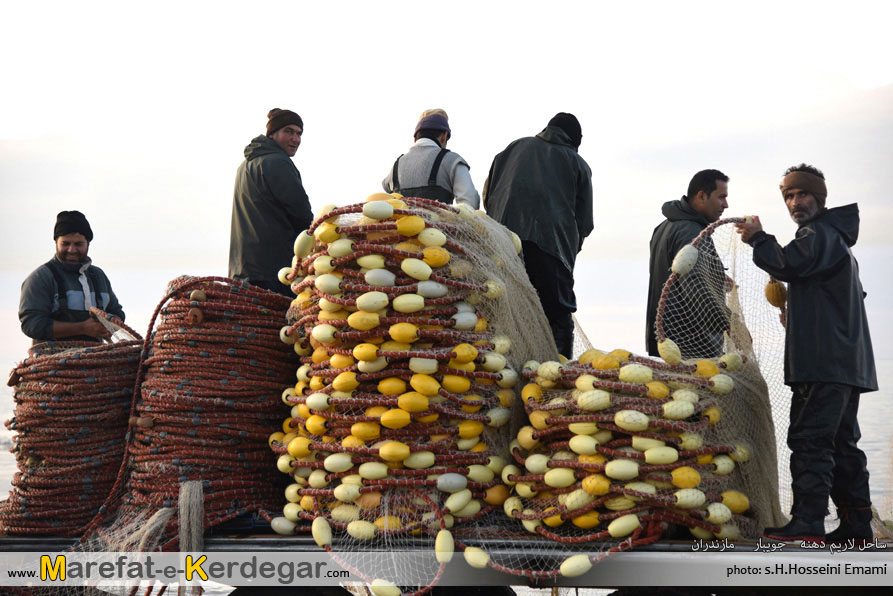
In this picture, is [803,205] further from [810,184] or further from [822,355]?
[822,355]

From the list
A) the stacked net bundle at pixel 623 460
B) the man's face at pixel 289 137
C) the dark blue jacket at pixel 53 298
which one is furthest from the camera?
the man's face at pixel 289 137

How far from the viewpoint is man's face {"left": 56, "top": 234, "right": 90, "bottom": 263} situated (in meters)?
4.95

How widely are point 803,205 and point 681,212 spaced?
1.31 meters

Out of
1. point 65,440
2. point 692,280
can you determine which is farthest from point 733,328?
point 65,440

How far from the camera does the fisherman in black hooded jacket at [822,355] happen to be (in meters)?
3.64

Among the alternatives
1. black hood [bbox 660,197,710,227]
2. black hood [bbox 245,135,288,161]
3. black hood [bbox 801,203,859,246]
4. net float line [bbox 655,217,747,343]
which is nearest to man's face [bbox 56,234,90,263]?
black hood [bbox 245,135,288,161]

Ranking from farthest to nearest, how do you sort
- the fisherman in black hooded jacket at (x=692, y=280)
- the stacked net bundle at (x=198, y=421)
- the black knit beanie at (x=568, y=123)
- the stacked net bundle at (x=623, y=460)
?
the black knit beanie at (x=568, y=123) → the fisherman in black hooded jacket at (x=692, y=280) → the stacked net bundle at (x=198, y=421) → the stacked net bundle at (x=623, y=460)

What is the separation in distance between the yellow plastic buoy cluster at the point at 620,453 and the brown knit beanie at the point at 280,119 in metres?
2.43

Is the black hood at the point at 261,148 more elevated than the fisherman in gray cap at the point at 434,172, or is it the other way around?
the black hood at the point at 261,148

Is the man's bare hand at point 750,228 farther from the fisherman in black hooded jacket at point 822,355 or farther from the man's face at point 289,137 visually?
the man's face at point 289,137

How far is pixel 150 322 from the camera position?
4203mm

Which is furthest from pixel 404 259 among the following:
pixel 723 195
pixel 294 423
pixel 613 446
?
pixel 723 195

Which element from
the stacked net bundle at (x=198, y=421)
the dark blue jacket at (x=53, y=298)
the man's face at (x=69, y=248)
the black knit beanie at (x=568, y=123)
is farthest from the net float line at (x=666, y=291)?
the man's face at (x=69, y=248)

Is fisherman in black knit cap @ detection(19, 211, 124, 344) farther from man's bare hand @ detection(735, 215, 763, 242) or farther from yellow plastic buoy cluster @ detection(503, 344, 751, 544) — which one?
man's bare hand @ detection(735, 215, 763, 242)
